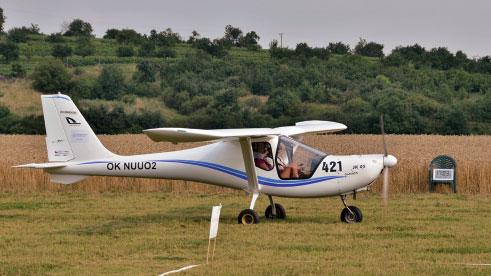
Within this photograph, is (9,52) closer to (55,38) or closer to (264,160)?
(55,38)

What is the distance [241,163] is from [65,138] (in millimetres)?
3872

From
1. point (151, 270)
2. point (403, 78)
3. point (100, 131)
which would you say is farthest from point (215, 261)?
point (403, 78)

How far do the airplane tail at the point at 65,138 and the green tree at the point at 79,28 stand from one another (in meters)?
81.4

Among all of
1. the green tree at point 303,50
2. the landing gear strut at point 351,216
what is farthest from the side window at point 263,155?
the green tree at point 303,50

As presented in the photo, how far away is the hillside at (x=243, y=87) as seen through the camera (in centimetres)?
5444

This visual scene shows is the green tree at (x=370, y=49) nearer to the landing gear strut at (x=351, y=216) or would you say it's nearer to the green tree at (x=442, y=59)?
the green tree at (x=442, y=59)

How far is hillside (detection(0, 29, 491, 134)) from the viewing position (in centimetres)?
5444

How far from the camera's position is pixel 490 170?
93.8ft

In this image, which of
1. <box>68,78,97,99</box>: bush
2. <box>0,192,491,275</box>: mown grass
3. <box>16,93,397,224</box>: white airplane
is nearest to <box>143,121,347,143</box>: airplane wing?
<box>16,93,397,224</box>: white airplane

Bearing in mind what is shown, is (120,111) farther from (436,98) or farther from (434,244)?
(434,244)

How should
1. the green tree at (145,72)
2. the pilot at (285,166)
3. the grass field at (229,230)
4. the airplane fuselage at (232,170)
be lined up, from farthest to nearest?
the green tree at (145,72), the pilot at (285,166), the airplane fuselage at (232,170), the grass field at (229,230)

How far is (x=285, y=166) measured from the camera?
846 inches

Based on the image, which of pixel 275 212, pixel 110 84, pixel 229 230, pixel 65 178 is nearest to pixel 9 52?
pixel 110 84

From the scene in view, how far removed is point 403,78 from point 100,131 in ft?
84.9
